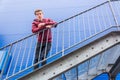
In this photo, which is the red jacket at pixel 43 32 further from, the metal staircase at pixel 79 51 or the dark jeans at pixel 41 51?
the metal staircase at pixel 79 51

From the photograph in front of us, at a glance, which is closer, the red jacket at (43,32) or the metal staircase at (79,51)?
the metal staircase at (79,51)

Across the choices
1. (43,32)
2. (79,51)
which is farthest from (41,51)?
(79,51)

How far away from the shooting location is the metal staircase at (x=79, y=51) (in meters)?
4.38

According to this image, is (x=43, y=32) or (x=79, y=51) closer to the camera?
(x=79, y=51)

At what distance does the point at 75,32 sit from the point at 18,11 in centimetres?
235

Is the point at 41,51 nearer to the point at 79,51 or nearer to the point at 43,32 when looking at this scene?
the point at 43,32

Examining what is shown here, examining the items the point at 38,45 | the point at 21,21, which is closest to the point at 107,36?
the point at 38,45

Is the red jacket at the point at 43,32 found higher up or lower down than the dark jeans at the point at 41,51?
higher up

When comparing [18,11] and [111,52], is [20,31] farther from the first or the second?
[111,52]

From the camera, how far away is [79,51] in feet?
14.7

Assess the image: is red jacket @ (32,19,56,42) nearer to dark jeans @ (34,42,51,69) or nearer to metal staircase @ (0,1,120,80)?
dark jeans @ (34,42,51,69)

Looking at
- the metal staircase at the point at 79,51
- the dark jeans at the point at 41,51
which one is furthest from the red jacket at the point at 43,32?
the metal staircase at the point at 79,51

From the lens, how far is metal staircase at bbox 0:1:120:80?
4379 mm

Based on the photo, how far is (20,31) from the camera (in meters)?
8.60
